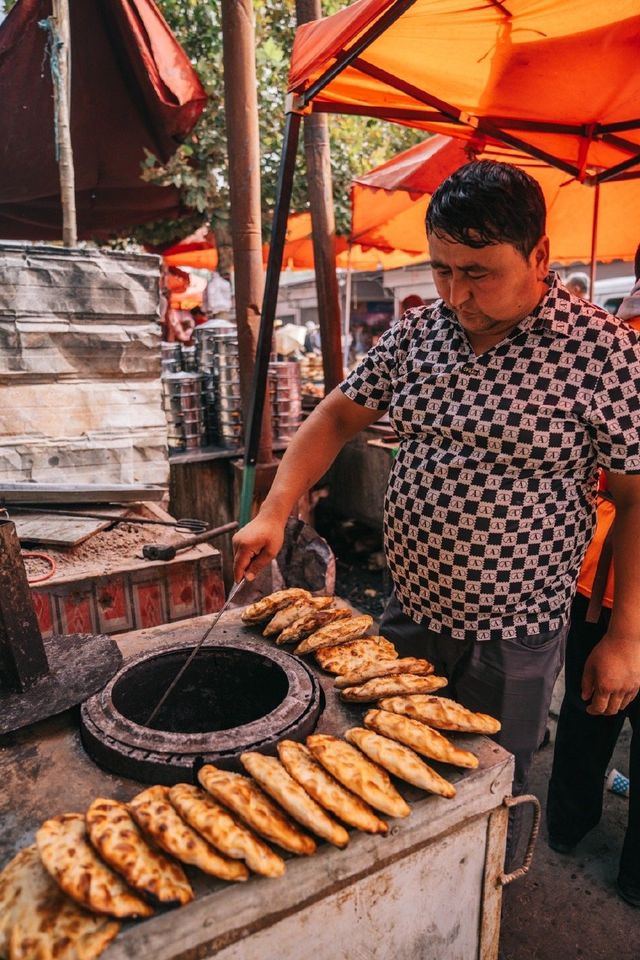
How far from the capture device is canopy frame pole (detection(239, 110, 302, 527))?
3.55 meters

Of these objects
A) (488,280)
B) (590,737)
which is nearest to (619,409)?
(488,280)

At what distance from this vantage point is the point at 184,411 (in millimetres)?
6059

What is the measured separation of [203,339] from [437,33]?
3.71 m

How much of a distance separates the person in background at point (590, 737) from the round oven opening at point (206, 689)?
1281mm

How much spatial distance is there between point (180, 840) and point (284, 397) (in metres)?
5.09

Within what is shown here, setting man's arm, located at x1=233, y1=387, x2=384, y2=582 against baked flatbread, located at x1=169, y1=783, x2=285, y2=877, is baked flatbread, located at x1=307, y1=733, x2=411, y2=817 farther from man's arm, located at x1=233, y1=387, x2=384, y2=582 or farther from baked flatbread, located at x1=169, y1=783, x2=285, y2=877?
man's arm, located at x1=233, y1=387, x2=384, y2=582

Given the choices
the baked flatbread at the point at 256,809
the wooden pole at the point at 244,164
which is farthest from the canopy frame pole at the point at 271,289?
the baked flatbread at the point at 256,809

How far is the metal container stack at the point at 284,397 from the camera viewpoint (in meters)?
5.98

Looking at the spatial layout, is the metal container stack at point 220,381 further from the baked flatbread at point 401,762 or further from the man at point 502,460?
the baked flatbread at point 401,762

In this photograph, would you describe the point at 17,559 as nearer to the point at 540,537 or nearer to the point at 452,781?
the point at 452,781

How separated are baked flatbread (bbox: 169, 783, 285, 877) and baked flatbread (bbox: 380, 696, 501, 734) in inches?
21.4

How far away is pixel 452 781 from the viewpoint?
1.58 m

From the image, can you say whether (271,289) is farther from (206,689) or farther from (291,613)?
(206,689)

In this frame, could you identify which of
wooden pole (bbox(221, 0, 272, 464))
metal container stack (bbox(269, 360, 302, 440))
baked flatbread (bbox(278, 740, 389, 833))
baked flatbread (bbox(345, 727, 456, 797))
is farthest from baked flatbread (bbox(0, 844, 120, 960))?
metal container stack (bbox(269, 360, 302, 440))
